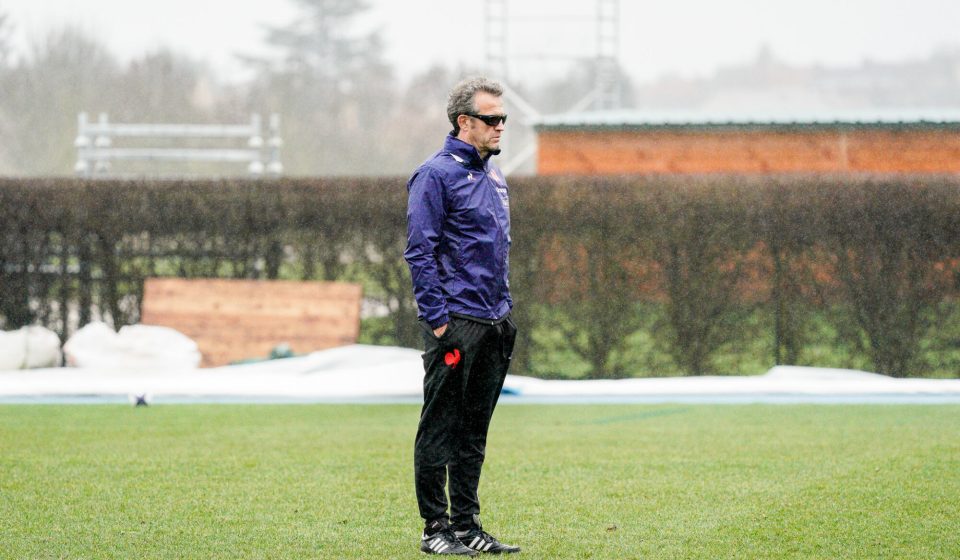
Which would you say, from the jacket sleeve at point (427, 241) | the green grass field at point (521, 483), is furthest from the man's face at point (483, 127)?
the green grass field at point (521, 483)

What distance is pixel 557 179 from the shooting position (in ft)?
42.0

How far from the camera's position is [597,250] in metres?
12.7

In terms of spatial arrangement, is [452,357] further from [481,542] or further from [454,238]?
[481,542]

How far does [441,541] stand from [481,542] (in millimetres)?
168

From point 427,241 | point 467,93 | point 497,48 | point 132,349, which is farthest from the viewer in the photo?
point 497,48

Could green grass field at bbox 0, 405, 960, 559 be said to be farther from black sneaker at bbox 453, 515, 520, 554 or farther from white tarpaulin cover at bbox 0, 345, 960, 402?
white tarpaulin cover at bbox 0, 345, 960, 402

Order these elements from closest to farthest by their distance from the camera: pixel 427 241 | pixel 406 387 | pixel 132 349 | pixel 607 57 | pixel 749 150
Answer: pixel 427 241, pixel 406 387, pixel 132 349, pixel 749 150, pixel 607 57

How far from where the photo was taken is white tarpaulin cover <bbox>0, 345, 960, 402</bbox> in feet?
34.2

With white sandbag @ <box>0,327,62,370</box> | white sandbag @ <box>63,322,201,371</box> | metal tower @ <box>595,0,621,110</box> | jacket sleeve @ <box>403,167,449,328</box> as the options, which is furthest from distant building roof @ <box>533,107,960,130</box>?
jacket sleeve @ <box>403,167,449,328</box>

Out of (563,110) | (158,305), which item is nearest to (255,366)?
(158,305)

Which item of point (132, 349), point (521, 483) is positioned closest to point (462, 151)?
point (521, 483)

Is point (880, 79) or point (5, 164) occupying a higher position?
point (880, 79)

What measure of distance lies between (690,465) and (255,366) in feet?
18.2

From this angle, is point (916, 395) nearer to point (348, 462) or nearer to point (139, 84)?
point (348, 462)
